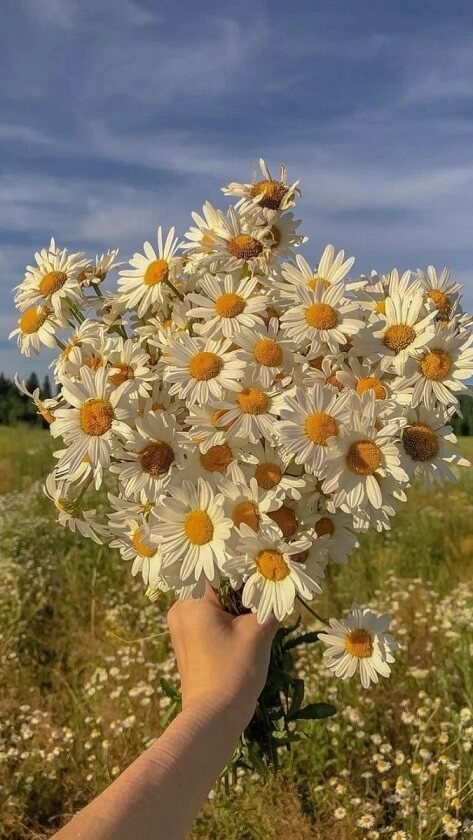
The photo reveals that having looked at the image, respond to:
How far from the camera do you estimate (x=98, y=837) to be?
1.38 metres

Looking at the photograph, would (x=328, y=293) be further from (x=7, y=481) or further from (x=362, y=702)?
(x=7, y=481)

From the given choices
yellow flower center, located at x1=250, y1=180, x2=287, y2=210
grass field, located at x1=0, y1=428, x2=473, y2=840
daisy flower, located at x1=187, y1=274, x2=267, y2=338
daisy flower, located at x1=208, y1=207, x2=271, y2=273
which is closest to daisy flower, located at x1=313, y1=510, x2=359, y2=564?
daisy flower, located at x1=187, y1=274, x2=267, y2=338

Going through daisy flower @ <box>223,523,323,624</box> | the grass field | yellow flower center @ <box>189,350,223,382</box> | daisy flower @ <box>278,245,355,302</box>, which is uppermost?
daisy flower @ <box>278,245,355,302</box>

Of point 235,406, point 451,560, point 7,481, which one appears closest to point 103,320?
point 235,406

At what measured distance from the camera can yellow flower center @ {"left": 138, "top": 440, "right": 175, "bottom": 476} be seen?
1595mm

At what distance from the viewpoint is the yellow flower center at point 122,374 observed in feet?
5.32

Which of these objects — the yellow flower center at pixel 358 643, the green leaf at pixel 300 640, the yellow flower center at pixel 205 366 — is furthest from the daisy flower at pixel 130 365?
the green leaf at pixel 300 640

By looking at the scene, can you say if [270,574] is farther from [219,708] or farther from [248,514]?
[219,708]

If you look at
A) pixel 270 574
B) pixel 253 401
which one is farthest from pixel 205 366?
pixel 270 574

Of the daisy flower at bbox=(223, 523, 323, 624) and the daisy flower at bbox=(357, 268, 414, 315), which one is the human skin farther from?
the daisy flower at bbox=(357, 268, 414, 315)

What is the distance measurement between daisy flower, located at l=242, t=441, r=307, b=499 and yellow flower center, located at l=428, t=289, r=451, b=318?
0.51 meters

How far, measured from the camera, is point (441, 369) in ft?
5.13

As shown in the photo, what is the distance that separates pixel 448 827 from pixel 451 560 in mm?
3089

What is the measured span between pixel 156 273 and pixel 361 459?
0.67 meters
